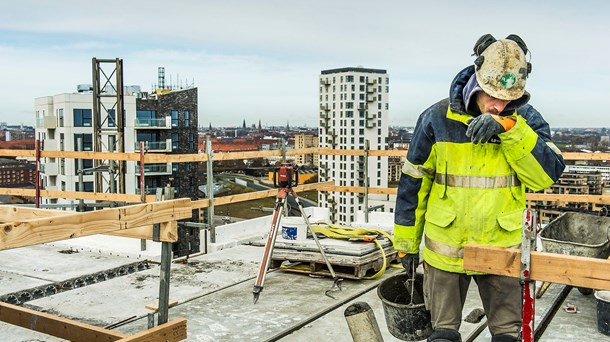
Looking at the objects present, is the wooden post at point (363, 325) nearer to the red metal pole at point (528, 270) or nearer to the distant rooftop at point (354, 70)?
the red metal pole at point (528, 270)

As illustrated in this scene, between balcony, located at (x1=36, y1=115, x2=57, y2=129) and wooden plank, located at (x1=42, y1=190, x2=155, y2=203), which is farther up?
balcony, located at (x1=36, y1=115, x2=57, y2=129)

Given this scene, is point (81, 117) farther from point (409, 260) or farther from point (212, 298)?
point (409, 260)

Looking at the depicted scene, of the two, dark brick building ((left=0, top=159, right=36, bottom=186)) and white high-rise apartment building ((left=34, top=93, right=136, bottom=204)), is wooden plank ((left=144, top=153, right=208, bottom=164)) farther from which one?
white high-rise apartment building ((left=34, top=93, right=136, bottom=204))

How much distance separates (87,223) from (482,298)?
2.17 metres

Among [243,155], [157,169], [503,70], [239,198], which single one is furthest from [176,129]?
[503,70]

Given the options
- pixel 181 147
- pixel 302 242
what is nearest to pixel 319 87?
pixel 181 147

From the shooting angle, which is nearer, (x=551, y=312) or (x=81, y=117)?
(x=551, y=312)

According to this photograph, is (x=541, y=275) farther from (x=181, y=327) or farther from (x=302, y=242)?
(x=302, y=242)

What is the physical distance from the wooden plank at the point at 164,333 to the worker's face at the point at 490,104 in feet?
7.17

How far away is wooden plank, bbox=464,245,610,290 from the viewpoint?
223 centimetres

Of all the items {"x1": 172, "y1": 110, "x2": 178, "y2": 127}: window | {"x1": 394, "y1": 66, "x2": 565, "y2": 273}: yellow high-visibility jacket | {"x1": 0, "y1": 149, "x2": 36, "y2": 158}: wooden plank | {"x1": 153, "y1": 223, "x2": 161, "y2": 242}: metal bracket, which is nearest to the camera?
{"x1": 394, "y1": 66, "x2": 565, "y2": 273}: yellow high-visibility jacket

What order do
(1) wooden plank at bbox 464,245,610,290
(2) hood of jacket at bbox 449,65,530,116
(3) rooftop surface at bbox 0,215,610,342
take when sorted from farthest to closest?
(3) rooftop surface at bbox 0,215,610,342 → (2) hood of jacket at bbox 449,65,530,116 → (1) wooden plank at bbox 464,245,610,290

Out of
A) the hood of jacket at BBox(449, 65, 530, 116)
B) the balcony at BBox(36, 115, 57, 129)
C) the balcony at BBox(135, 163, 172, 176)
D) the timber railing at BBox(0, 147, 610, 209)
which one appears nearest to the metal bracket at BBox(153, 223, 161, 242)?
the hood of jacket at BBox(449, 65, 530, 116)

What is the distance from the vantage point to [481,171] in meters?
2.85
